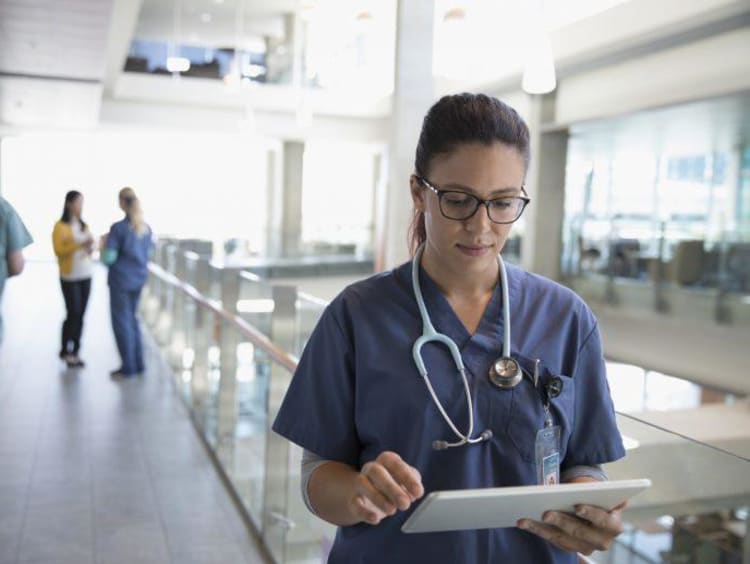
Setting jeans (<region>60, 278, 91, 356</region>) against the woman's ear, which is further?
jeans (<region>60, 278, 91, 356</region>)

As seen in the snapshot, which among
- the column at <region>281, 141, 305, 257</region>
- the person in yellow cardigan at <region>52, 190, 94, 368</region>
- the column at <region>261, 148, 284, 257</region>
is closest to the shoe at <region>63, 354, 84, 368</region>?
the person in yellow cardigan at <region>52, 190, 94, 368</region>

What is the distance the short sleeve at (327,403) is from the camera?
132cm

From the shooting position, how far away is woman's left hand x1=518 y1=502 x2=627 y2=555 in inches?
46.2

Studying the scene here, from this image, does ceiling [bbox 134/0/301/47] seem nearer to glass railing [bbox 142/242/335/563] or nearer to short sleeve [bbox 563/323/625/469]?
glass railing [bbox 142/242/335/563]

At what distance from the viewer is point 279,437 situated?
3.70 metres

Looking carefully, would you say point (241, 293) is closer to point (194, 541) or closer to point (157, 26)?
point (194, 541)

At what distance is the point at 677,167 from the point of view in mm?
17016

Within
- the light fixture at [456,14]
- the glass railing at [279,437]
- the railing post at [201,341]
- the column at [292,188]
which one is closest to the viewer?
the glass railing at [279,437]

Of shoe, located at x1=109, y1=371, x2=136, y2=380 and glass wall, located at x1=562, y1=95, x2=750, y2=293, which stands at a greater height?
glass wall, located at x1=562, y1=95, x2=750, y2=293

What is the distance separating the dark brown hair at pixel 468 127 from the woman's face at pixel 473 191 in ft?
0.04

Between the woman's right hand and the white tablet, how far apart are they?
0.10 ft

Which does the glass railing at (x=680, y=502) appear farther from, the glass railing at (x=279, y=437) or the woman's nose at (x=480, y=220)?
the woman's nose at (x=480, y=220)

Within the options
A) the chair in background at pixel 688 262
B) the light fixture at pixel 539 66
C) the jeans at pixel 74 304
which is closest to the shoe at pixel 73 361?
the jeans at pixel 74 304

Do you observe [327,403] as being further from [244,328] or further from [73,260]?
[73,260]
